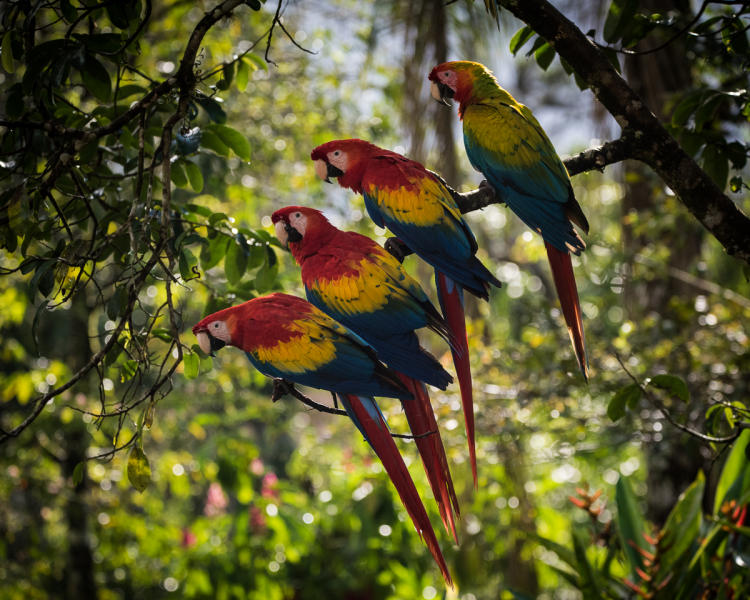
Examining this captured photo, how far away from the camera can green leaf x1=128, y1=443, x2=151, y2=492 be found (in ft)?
2.65

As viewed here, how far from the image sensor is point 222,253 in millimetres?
1121

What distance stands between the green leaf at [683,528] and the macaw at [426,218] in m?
1.10

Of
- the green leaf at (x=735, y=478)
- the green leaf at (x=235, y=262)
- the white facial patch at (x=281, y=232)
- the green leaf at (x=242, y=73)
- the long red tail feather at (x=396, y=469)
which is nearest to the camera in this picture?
the long red tail feather at (x=396, y=469)

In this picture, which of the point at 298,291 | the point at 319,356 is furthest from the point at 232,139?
the point at 298,291

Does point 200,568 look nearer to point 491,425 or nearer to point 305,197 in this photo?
point 491,425

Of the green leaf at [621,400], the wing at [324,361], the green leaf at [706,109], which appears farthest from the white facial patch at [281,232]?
the green leaf at [706,109]

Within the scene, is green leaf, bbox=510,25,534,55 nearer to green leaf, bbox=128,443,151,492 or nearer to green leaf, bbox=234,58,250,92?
green leaf, bbox=234,58,250,92

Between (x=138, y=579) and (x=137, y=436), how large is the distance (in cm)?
294

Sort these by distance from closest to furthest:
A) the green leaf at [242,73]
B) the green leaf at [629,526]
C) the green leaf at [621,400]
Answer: the green leaf at [621,400] < the green leaf at [242,73] < the green leaf at [629,526]

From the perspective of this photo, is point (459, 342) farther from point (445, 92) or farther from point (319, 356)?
point (445, 92)

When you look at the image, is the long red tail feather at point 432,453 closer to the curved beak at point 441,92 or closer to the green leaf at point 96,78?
the curved beak at point 441,92

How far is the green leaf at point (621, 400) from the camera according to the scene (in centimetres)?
99

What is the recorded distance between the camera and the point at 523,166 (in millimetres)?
875

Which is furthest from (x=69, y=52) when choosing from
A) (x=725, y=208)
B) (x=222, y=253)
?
(x=725, y=208)
